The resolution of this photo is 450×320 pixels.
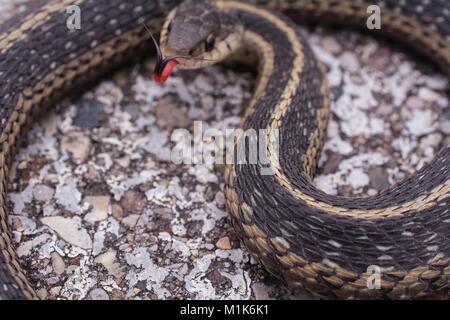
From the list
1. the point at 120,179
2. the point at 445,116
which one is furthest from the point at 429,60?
the point at 120,179

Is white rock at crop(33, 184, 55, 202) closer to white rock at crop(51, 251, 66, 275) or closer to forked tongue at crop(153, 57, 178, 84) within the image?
white rock at crop(51, 251, 66, 275)

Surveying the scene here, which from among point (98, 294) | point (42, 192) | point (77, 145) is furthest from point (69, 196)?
point (98, 294)

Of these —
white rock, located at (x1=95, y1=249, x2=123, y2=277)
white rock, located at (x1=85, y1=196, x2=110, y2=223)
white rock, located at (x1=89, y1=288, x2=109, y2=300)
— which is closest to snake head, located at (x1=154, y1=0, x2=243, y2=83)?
white rock, located at (x1=85, y1=196, x2=110, y2=223)

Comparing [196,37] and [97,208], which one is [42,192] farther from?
[196,37]

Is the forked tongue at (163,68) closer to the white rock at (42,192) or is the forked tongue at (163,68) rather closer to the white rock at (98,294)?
the white rock at (42,192)

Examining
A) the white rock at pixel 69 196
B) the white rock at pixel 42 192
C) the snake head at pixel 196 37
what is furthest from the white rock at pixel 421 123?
the white rock at pixel 42 192
